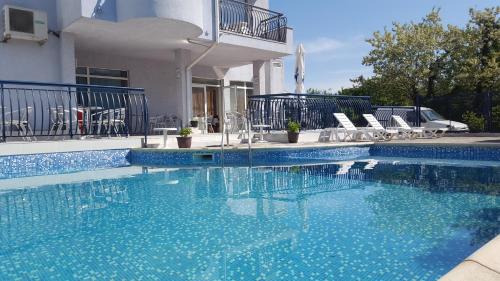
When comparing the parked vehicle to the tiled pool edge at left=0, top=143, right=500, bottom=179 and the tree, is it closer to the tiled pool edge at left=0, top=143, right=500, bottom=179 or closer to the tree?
the tree

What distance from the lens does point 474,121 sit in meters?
14.3

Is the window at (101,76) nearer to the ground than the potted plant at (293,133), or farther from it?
farther from it

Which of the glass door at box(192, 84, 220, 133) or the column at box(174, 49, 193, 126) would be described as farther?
the glass door at box(192, 84, 220, 133)

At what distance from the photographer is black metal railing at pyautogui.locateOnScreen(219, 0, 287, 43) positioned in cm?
1234

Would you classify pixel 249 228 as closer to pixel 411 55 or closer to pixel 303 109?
pixel 303 109

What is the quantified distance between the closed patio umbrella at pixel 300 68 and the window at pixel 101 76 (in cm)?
597

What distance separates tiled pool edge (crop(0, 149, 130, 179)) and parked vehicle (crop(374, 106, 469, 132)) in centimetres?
1140

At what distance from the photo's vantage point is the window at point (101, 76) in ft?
38.7

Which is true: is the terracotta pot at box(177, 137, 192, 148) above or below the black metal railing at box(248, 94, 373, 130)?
below

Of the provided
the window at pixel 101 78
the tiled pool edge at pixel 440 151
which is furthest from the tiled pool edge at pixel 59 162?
the tiled pool edge at pixel 440 151

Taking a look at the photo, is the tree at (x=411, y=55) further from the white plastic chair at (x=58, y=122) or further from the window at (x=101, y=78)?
the white plastic chair at (x=58, y=122)

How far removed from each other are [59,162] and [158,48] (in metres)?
5.23

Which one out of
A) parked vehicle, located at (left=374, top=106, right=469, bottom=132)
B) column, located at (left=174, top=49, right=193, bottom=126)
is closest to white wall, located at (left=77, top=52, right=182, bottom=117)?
column, located at (left=174, top=49, right=193, bottom=126)

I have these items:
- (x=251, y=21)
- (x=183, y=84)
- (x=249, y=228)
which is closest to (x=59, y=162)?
(x=183, y=84)
